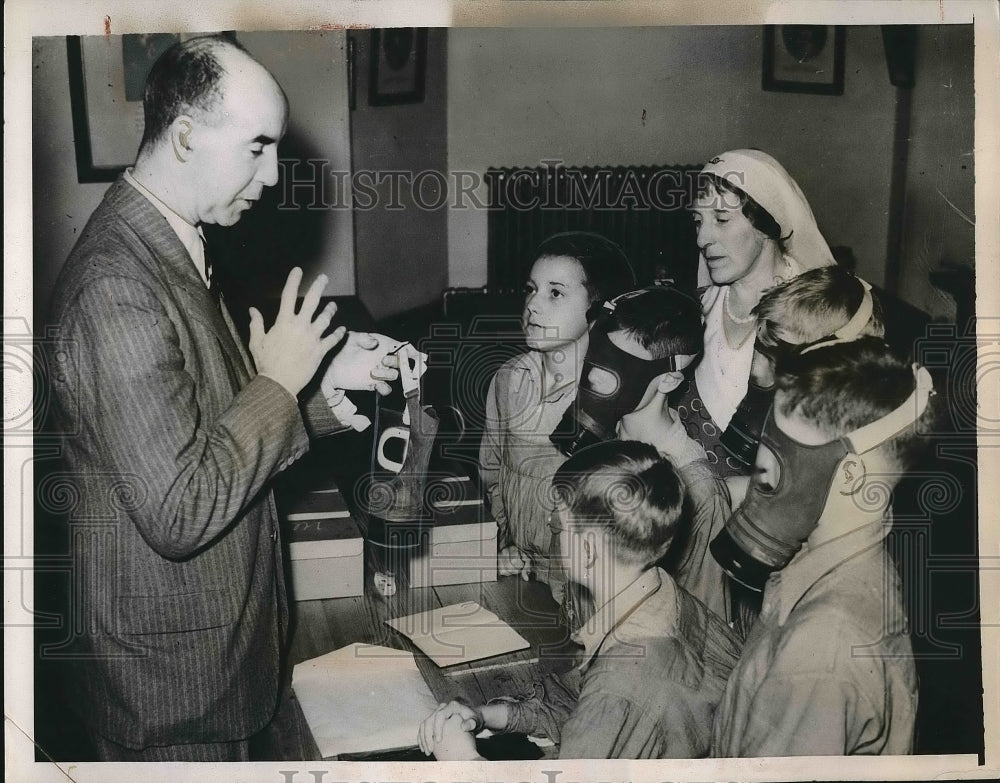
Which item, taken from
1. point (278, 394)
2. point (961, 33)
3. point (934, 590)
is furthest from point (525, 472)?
point (961, 33)

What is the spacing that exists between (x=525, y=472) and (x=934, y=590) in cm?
106

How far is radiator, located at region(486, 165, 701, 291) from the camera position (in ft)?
7.41

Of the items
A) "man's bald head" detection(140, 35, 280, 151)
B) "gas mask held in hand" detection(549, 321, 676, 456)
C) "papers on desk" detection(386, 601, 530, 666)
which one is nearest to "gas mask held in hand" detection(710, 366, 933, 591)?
"gas mask held in hand" detection(549, 321, 676, 456)

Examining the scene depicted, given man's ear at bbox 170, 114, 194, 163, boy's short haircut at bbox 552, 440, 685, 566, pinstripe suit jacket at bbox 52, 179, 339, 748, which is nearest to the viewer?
pinstripe suit jacket at bbox 52, 179, 339, 748

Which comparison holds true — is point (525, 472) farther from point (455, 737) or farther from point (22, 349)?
point (22, 349)

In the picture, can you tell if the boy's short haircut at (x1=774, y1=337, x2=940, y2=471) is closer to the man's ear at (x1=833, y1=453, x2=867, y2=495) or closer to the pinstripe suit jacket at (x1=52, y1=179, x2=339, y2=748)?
the man's ear at (x1=833, y1=453, x2=867, y2=495)

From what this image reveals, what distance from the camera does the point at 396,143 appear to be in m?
2.25

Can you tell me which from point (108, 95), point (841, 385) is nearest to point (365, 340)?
point (108, 95)

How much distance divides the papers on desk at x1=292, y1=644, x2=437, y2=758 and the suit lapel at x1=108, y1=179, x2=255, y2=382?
780mm

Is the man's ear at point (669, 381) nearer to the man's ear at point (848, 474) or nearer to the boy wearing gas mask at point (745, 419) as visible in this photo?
the boy wearing gas mask at point (745, 419)

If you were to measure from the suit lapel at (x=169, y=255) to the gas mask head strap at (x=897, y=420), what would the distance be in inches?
59.3

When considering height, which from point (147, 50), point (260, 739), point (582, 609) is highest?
point (147, 50)

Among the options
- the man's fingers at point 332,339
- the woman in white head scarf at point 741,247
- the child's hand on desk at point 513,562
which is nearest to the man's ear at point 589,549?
the child's hand on desk at point 513,562

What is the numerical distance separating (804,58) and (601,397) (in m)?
0.97
